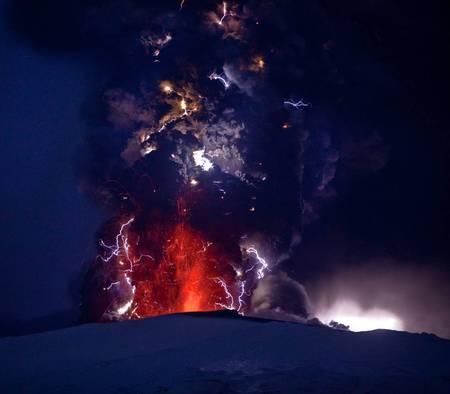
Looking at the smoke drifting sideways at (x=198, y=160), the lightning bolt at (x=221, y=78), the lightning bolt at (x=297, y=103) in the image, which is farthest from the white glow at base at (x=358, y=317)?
the lightning bolt at (x=221, y=78)

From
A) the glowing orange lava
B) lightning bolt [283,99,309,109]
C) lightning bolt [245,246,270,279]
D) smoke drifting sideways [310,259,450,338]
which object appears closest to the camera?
the glowing orange lava

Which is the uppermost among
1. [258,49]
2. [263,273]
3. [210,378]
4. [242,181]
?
[258,49]

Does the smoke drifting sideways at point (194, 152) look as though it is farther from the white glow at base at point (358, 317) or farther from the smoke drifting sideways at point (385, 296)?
the smoke drifting sideways at point (385, 296)

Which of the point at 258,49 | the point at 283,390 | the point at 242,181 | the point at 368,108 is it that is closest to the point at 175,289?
the point at 242,181

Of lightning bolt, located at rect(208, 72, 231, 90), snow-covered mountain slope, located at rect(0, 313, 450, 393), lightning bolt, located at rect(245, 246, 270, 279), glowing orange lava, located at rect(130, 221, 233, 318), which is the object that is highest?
lightning bolt, located at rect(208, 72, 231, 90)

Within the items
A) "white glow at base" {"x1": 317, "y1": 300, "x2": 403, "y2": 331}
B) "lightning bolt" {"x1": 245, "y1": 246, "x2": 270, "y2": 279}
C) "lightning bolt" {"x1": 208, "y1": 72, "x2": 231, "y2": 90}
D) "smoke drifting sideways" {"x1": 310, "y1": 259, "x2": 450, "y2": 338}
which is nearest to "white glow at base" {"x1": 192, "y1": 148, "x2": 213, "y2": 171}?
"lightning bolt" {"x1": 208, "y1": 72, "x2": 231, "y2": 90}

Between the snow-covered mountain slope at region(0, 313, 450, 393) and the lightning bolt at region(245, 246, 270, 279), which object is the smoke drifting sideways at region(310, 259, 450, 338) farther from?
the snow-covered mountain slope at region(0, 313, 450, 393)

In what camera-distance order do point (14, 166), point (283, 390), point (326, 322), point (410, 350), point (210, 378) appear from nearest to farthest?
point (283, 390) → point (210, 378) → point (410, 350) → point (14, 166) → point (326, 322)

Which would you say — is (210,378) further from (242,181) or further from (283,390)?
(242,181)
